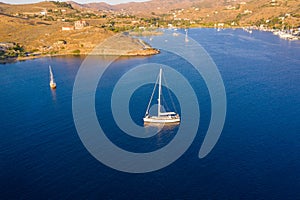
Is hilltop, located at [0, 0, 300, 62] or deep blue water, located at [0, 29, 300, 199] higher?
hilltop, located at [0, 0, 300, 62]

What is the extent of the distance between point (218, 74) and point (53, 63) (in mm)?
26057

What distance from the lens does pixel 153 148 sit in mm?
20531

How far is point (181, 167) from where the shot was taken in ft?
61.1

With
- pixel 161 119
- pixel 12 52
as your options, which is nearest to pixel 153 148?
pixel 161 119

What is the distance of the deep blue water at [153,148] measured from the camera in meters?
16.6

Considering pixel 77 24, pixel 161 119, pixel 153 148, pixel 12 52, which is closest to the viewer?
pixel 153 148

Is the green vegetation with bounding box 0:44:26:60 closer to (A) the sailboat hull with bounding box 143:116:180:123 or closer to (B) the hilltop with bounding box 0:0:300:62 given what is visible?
(B) the hilltop with bounding box 0:0:300:62

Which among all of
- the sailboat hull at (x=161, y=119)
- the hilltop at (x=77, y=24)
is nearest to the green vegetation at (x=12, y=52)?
the hilltop at (x=77, y=24)

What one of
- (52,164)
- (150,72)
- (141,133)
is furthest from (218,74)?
(52,164)

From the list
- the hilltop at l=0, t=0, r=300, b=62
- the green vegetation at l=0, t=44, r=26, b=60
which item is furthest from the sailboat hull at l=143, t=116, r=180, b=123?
the green vegetation at l=0, t=44, r=26, b=60

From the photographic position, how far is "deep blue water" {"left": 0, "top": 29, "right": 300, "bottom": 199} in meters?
16.6

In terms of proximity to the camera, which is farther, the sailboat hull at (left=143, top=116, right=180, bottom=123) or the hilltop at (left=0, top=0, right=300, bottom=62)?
the hilltop at (left=0, top=0, right=300, bottom=62)

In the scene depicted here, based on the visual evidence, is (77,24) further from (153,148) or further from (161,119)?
(153,148)

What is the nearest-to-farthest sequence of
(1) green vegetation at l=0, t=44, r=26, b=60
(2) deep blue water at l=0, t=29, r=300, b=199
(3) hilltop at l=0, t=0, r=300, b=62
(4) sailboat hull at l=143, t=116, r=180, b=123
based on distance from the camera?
(2) deep blue water at l=0, t=29, r=300, b=199 → (4) sailboat hull at l=143, t=116, r=180, b=123 → (1) green vegetation at l=0, t=44, r=26, b=60 → (3) hilltop at l=0, t=0, r=300, b=62
